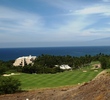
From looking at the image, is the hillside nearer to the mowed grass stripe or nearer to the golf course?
the golf course

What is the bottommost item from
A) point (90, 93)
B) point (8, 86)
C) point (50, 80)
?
point (50, 80)

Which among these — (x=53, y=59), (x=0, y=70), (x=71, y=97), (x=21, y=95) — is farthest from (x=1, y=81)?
(x=53, y=59)

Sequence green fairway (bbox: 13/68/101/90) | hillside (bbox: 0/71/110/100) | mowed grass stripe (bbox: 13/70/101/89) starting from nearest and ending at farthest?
hillside (bbox: 0/71/110/100)
green fairway (bbox: 13/68/101/90)
mowed grass stripe (bbox: 13/70/101/89)

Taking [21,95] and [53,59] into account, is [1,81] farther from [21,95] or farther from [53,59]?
[53,59]

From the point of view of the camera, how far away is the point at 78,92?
12.8 metres

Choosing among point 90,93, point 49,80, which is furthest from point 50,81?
point 90,93

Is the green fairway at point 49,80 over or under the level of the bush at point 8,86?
under

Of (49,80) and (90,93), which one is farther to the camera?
(49,80)

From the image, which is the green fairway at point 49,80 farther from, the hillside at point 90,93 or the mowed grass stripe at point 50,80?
the hillside at point 90,93

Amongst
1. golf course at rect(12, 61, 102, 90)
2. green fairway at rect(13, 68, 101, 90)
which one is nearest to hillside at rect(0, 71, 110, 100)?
golf course at rect(12, 61, 102, 90)

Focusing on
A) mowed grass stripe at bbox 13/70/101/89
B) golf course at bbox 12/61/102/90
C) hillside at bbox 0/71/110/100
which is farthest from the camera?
mowed grass stripe at bbox 13/70/101/89

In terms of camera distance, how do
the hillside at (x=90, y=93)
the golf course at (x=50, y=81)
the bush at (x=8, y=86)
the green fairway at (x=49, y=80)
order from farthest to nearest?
the green fairway at (x=49, y=80)
the golf course at (x=50, y=81)
the bush at (x=8, y=86)
the hillside at (x=90, y=93)

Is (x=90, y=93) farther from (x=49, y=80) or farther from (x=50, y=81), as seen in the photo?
(x=49, y=80)

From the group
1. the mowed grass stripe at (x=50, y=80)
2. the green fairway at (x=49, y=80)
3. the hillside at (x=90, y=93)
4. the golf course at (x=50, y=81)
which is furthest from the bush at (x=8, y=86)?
the mowed grass stripe at (x=50, y=80)
